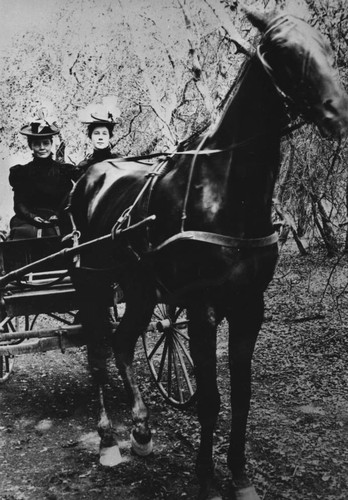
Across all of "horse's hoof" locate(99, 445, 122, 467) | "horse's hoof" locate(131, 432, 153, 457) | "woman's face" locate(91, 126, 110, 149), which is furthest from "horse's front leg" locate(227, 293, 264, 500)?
"woman's face" locate(91, 126, 110, 149)

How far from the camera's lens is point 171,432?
4203 millimetres

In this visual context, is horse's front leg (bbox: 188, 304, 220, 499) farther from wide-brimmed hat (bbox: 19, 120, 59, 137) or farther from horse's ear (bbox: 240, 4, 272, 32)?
wide-brimmed hat (bbox: 19, 120, 59, 137)

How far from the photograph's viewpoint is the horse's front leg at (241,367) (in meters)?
3.00

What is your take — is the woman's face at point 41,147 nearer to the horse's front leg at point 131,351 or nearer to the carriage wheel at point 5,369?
the carriage wheel at point 5,369

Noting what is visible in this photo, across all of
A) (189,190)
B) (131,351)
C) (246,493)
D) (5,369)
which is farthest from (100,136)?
(246,493)

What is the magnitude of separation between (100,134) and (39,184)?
123 centimetres

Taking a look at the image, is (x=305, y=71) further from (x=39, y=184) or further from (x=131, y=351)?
(x=39, y=184)

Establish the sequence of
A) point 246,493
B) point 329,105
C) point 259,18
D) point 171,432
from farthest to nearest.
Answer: point 171,432 → point 246,493 → point 259,18 → point 329,105

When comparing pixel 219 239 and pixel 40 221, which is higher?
pixel 40 221

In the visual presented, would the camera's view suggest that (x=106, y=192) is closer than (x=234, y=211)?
No

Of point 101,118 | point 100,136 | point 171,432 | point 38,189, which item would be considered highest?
point 101,118

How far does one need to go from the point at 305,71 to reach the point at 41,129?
3.91 metres

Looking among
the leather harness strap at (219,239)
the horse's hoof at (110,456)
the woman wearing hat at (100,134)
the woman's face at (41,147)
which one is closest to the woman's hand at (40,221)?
the woman wearing hat at (100,134)

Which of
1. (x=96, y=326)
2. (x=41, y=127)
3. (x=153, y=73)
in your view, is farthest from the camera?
(x=153, y=73)
